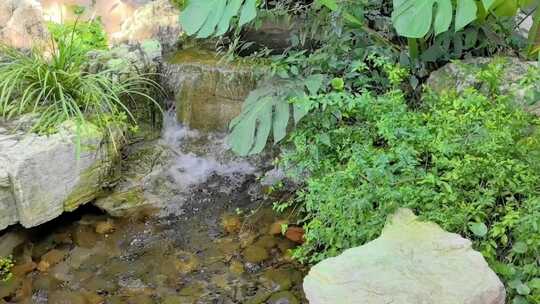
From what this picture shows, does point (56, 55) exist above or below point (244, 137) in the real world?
above

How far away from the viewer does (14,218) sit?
3031 millimetres

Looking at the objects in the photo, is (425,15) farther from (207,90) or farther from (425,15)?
(207,90)

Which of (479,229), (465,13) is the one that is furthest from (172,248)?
(465,13)

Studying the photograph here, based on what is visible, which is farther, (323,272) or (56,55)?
(56,55)

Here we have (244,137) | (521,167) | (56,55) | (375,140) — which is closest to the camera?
(521,167)

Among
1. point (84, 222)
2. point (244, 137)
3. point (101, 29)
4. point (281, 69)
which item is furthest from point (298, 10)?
point (101, 29)

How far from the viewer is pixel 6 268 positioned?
2941mm

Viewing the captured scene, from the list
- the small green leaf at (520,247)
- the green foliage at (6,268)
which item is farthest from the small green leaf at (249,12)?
the green foliage at (6,268)

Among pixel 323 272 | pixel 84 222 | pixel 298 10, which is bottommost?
pixel 84 222

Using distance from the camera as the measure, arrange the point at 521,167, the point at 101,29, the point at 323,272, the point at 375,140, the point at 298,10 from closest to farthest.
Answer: the point at 323,272
the point at 521,167
the point at 375,140
the point at 298,10
the point at 101,29

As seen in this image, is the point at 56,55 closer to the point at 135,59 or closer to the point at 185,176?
the point at 135,59

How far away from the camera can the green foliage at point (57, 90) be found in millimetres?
3205

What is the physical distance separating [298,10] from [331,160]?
97 centimetres

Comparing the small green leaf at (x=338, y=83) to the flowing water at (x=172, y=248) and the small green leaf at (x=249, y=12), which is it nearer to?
the small green leaf at (x=249, y=12)
